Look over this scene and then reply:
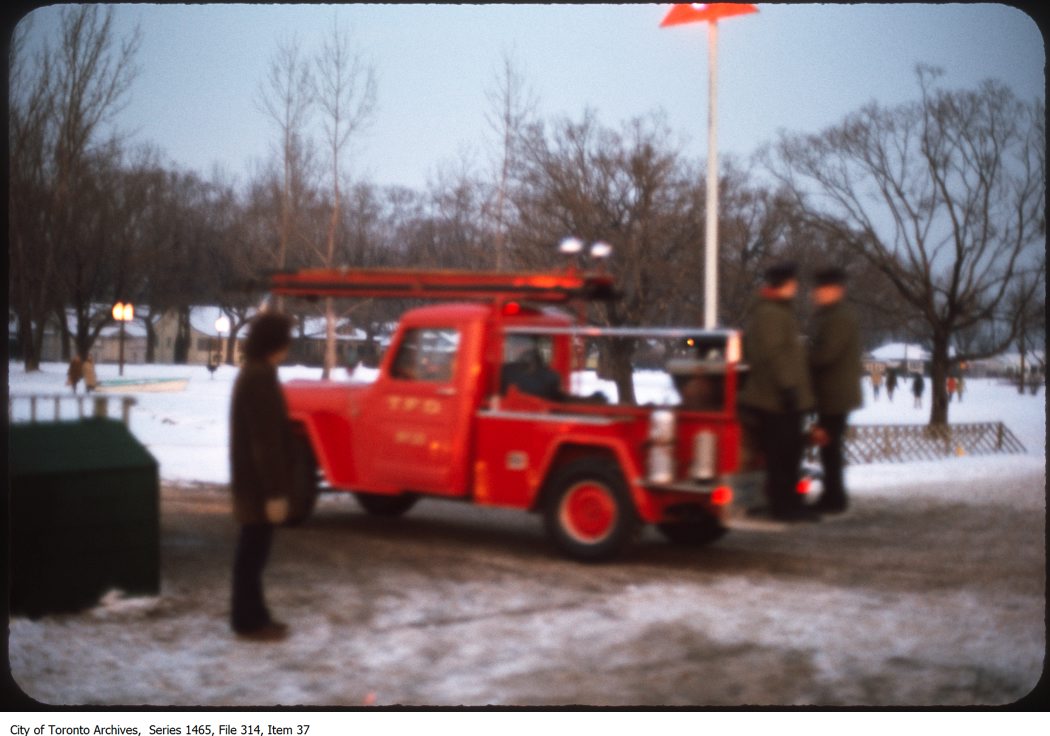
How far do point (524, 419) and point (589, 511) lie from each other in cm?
90

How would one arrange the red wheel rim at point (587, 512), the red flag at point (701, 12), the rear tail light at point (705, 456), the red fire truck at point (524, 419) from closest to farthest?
the rear tail light at point (705, 456)
the red fire truck at point (524, 419)
the red wheel rim at point (587, 512)
the red flag at point (701, 12)

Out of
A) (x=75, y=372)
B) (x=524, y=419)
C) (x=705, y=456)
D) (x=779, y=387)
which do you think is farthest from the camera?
(x=75, y=372)

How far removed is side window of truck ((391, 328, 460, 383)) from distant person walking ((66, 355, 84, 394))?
791 cm

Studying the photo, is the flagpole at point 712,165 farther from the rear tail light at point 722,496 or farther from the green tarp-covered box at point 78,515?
the green tarp-covered box at point 78,515

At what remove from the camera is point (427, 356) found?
965 cm

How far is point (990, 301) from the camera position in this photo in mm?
21922

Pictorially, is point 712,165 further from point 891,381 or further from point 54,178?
point 891,381

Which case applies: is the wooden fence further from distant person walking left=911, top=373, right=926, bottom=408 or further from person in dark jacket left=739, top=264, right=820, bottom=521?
distant person walking left=911, top=373, right=926, bottom=408

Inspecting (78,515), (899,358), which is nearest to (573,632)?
(78,515)

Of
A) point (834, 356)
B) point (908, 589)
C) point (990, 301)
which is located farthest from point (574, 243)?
point (990, 301)

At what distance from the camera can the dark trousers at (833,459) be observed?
25.8ft

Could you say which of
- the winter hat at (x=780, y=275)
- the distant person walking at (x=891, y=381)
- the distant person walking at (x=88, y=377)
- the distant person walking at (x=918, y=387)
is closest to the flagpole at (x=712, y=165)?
the winter hat at (x=780, y=275)

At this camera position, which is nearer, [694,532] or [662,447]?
[662,447]

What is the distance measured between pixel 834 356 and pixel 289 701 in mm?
4529
